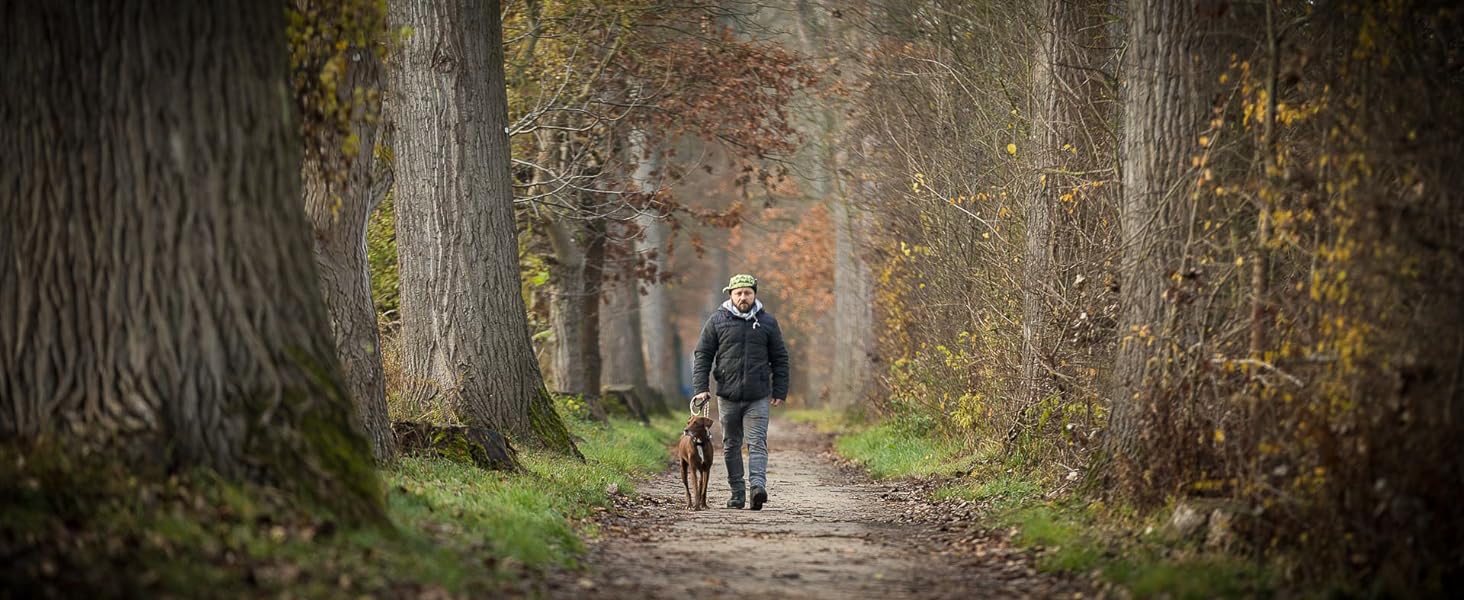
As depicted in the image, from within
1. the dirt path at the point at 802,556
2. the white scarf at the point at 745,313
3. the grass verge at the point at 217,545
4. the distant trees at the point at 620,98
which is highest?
the distant trees at the point at 620,98

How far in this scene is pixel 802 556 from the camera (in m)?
9.34

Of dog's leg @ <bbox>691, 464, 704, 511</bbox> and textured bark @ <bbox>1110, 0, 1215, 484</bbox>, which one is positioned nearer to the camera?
textured bark @ <bbox>1110, 0, 1215, 484</bbox>

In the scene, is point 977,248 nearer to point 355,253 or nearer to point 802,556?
point 355,253

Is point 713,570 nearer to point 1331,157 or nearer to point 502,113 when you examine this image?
point 1331,157

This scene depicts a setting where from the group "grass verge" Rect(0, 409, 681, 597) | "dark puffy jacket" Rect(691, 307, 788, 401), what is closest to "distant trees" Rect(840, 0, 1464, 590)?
"dark puffy jacket" Rect(691, 307, 788, 401)

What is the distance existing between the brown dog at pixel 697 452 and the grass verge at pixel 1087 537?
2299 millimetres

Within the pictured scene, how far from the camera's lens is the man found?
12.7 metres

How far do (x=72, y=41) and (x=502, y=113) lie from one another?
27.1ft

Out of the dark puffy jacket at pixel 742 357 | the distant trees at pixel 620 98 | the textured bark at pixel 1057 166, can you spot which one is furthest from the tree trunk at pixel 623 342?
the dark puffy jacket at pixel 742 357

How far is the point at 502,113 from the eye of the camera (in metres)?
15.4

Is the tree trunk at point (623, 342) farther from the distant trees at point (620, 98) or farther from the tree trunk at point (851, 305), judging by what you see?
the distant trees at point (620, 98)

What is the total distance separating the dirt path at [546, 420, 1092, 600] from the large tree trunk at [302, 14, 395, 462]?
209cm

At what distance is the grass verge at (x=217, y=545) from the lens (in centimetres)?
602

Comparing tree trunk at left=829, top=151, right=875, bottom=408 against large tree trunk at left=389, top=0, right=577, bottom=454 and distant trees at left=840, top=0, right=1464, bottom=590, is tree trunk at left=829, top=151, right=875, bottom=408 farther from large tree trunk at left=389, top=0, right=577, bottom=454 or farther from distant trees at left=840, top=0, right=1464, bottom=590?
large tree trunk at left=389, top=0, right=577, bottom=454
